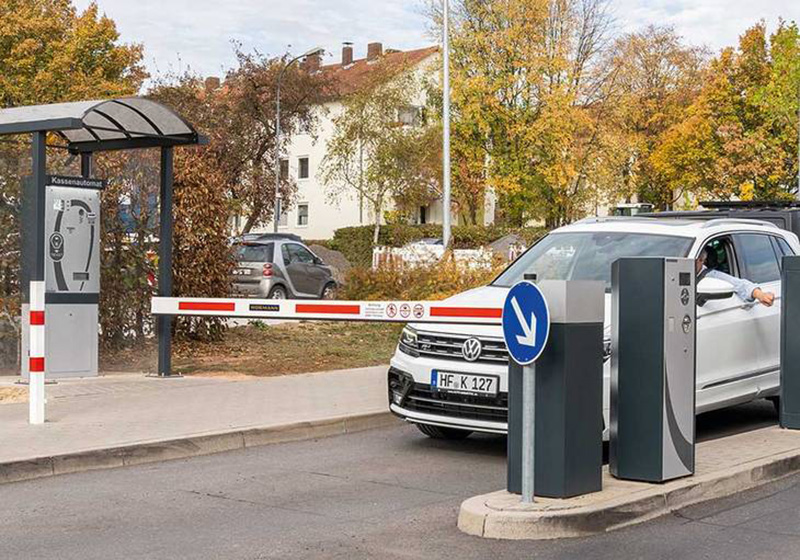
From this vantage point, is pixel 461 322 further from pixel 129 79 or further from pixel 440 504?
pixel 129 79

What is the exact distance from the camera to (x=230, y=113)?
151 ft

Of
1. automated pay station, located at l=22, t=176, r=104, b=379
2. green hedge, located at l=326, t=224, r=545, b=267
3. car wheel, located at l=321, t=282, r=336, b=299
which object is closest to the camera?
automated pay station, located at l=22, t=176, r=104, b=379

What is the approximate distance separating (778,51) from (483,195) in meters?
13.6

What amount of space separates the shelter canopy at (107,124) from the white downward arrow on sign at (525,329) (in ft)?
20.6

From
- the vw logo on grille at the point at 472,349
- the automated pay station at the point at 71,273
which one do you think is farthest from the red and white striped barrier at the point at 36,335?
the vw logo on grille at the point at 472,349

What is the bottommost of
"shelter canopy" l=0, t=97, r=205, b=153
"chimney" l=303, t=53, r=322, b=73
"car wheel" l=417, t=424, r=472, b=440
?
"car wheel" l=417, t=424, r=472, b=440

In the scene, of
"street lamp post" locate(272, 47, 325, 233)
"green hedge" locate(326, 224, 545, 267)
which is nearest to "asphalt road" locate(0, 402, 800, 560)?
"street lamp post" locate(272, 47, 325, 233)

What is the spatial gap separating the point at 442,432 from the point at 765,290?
3141mm

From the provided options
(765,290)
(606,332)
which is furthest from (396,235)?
(606,332)

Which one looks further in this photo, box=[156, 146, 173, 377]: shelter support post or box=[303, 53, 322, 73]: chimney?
box=[303, 53, 322, 73]: chimney

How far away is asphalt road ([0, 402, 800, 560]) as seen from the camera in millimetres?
6176

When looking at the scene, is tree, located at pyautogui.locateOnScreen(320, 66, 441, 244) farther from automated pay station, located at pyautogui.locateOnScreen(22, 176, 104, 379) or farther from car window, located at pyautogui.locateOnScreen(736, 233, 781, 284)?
car window, located at pyautogui.locateOnScreen(736, 233, 781, 284)

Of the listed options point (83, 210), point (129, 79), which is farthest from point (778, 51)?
point (83, 210)

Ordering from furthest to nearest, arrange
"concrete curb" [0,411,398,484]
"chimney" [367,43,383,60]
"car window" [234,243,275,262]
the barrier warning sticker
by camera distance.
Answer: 1. "chimney" [367,43,383,60]
2. "car window" [234,243,275,262]
3. the barrier warning sticker
4. "concrete curb" [0,411,398,484]
